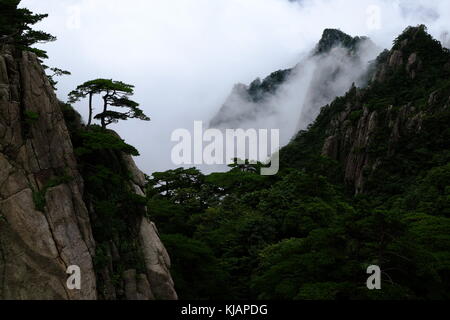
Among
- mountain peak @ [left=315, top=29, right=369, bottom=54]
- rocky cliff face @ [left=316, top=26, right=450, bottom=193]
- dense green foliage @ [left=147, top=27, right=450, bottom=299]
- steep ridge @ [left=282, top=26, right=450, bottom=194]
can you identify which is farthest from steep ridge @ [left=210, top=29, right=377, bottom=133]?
dense green foliage @ [left=147, top=27, right=450, bottom=299]

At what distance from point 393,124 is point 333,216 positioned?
3248cm

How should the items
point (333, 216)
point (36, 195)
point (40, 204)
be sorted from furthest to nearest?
point (333, 216) < point (36, 195) < point (40, 204)

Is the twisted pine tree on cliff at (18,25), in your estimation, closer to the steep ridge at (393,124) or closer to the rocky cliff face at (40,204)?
the rocky cliff face at (40,204)

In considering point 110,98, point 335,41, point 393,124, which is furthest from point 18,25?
point 335,41

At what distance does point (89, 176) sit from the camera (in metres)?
20.2

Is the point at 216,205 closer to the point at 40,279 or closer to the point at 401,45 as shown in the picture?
the point at 40,279

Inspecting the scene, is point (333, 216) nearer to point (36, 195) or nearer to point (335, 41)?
point (36, 195)

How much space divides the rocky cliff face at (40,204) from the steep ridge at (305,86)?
4311 inches

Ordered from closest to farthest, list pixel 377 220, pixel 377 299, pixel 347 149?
1. pixel 377 299
2. pixel 377 220
3. pixel 347 149

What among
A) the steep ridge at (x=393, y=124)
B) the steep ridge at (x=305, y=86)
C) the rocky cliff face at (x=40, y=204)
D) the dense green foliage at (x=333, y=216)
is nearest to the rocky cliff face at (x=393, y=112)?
the steep ridge at (x=393, y=124)

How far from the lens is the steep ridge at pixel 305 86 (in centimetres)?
12850

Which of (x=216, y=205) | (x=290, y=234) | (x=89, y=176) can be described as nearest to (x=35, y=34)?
(x=89, y=176)

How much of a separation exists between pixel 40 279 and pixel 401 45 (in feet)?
257

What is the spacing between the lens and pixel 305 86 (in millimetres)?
152000
